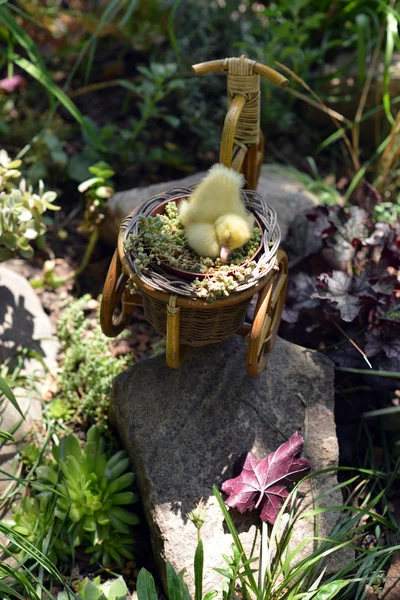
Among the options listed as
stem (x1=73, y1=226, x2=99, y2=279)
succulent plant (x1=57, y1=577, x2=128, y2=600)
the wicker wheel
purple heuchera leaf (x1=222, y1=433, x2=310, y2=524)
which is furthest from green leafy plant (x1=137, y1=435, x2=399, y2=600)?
stem (x1=73, y1=226, x2=99, y2=279)

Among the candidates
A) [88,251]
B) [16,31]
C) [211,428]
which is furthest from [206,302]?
[16,31]

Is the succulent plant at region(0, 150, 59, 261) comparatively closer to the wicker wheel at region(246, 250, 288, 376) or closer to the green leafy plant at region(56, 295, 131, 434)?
the green leafy plant at region(56, 295, 131, 434)

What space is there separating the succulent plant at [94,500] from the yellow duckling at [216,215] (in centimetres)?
101

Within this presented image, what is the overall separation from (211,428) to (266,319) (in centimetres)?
52

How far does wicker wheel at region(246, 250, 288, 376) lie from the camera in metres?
2.26

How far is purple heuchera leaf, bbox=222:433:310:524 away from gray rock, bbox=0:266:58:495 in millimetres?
1022

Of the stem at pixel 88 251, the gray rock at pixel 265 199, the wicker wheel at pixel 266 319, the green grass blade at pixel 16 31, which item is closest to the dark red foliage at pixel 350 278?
the gray rock at pixel 265 199

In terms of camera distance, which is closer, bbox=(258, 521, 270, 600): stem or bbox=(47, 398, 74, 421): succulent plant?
bbox=(258, 521, 270, 600): stem

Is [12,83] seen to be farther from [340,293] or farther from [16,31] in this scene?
[340,293]

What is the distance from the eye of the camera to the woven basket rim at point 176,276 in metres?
2.10

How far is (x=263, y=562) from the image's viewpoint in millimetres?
2146

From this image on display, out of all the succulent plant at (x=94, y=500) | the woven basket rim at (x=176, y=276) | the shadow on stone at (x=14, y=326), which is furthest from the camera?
the shadow on stone at (x=14, y=326)

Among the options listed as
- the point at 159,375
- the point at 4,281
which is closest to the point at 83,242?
the point at 4,281

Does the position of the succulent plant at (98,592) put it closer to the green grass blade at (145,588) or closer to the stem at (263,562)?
the green grass blade at (145,588)
